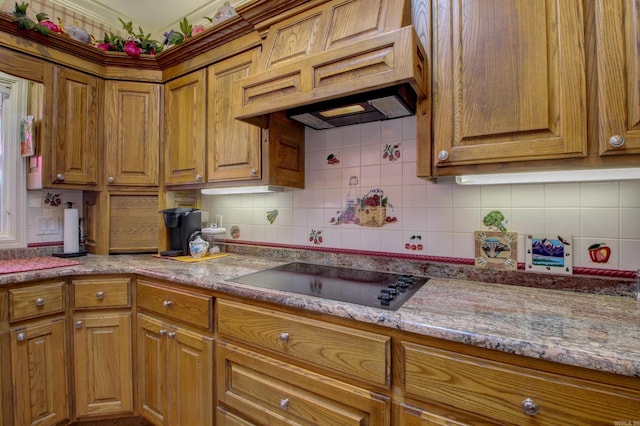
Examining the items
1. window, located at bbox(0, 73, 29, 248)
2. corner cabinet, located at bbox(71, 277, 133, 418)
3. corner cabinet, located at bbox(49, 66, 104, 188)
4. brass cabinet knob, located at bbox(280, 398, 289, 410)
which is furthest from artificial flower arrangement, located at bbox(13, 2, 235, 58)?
brass cabinet knob, located at bbox(280, 398, 289, 410)

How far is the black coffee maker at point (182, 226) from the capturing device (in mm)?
1962

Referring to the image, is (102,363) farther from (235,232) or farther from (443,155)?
(443,155)

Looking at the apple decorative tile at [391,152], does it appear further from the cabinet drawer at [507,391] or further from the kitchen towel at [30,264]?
the kitchen towel at [30,264]

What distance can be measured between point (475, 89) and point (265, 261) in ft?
4.49

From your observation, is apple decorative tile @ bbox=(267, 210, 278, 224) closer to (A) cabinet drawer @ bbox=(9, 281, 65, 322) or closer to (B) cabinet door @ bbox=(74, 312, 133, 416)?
(B) cabinet door @ bbox=(74, 312, 133, 416)

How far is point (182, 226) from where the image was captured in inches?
77.9

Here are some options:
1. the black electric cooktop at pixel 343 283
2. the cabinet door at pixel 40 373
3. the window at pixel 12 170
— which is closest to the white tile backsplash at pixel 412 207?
the black electric cooktop at pixel 343 283

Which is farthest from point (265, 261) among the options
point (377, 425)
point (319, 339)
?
point (377, 425)

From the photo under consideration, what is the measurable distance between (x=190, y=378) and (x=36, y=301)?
2.84 ft

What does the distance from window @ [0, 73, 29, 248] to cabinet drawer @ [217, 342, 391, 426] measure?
1.68 m

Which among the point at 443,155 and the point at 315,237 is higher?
the point at 443,155

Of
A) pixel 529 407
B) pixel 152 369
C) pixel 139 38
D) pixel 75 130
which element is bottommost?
pixel 152 369

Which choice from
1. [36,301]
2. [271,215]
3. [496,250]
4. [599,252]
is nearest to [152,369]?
[36,301]

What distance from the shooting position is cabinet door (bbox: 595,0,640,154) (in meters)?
0.82
